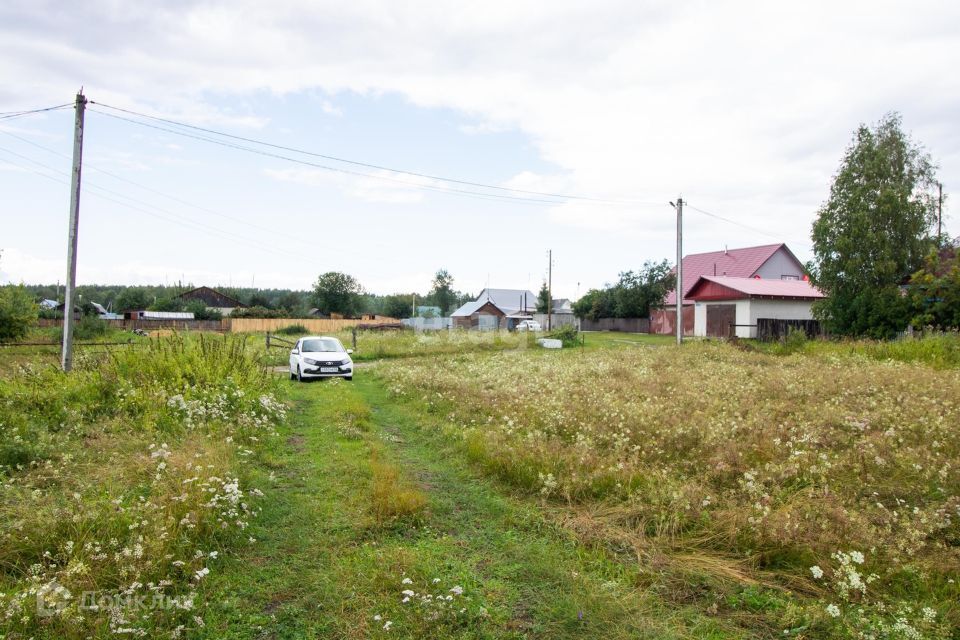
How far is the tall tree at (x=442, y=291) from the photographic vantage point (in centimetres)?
9338

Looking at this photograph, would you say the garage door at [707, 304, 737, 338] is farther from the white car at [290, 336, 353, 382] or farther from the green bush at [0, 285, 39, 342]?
the green bush at [0, 285, 39, 342]

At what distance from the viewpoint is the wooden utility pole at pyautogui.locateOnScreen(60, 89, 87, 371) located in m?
12.6

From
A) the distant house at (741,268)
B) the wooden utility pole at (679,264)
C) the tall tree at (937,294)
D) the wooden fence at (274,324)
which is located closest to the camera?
the tall tree at (937,294)

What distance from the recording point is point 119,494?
5.25 meters

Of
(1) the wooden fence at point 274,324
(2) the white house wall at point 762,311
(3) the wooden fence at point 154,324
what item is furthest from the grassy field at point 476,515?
(3) the wooden fence at point 154,324

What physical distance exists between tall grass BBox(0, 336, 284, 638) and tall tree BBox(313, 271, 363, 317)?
215 ft

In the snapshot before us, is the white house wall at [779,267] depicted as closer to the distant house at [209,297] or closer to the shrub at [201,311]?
the shrub at [201,311]

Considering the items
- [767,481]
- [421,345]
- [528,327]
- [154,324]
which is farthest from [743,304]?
[154,324]

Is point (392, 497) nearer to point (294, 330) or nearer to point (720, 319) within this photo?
point (720, 319)

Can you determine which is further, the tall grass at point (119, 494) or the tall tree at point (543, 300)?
the tall tree at point (543, 300)

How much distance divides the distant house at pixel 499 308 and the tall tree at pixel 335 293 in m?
14.8

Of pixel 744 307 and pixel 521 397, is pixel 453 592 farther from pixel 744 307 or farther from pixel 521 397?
pixel 744 307

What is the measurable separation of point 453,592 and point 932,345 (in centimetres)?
1906

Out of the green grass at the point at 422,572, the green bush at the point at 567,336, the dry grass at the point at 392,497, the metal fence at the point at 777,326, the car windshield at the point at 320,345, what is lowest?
the green grass at the point at 422,572
